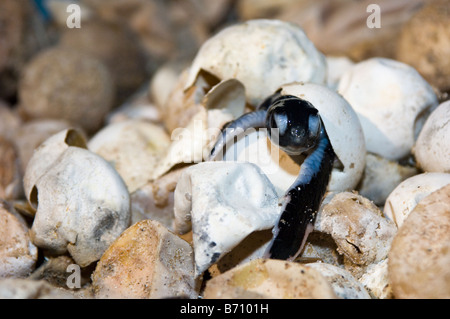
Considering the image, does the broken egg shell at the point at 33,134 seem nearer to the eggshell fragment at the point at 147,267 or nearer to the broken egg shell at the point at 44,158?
the broken egg shell at the point at 44,158

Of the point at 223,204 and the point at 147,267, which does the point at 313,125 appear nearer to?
the point at 223,204

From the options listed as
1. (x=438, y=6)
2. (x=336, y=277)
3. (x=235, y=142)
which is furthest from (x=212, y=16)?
(x=336, y=277)

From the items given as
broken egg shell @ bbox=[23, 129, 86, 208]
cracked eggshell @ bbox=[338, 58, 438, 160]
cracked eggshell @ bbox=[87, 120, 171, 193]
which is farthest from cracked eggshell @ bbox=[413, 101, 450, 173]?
broken egg shell @ bbox=[23, 129, 86, 208]

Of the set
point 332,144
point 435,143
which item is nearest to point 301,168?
point 332,144

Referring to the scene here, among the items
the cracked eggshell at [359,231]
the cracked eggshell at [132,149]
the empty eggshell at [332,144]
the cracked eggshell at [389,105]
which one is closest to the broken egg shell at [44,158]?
the cracked eggshell at [132,149]

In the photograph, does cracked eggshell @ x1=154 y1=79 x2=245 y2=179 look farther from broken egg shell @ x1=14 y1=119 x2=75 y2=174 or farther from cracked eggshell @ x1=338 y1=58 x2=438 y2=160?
broken egg shell @ x1=14 y1=119 x2=75 y2=174
